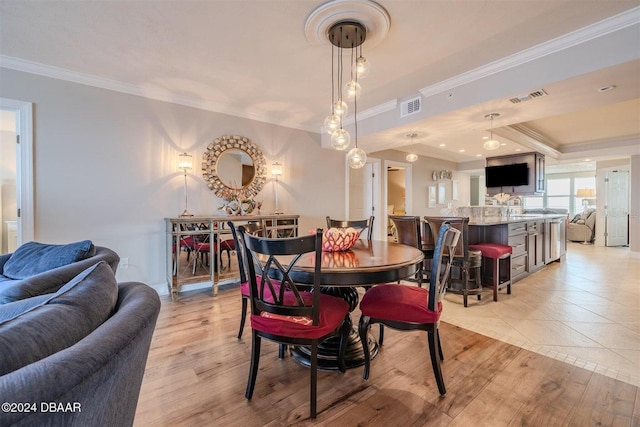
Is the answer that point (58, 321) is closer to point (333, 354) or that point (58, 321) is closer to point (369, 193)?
point (333, 354)

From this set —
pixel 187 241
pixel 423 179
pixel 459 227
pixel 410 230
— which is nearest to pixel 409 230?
pixel 410 230

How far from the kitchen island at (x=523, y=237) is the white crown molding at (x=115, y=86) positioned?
3497 mm

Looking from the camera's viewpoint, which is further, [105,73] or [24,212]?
[105,73]

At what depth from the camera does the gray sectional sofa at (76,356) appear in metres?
0.48

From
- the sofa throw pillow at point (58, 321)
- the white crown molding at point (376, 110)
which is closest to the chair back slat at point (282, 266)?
the sofa throw pillow at point (58, 321)

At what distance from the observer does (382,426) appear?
1.40 metres

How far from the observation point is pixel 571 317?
276 cm

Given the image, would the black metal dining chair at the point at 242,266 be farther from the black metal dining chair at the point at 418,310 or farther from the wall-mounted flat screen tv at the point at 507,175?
the wall-mounted flat screen tv at the point at 507,175

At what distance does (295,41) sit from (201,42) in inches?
32.3

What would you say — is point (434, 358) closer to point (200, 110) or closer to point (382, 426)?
point (382, 426)

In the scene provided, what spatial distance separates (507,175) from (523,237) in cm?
343

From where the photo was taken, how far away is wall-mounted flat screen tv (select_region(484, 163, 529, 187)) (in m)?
6.32

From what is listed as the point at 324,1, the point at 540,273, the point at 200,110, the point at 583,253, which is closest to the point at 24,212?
the point at 200,110

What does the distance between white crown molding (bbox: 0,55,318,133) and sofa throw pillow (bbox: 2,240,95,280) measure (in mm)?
1933
